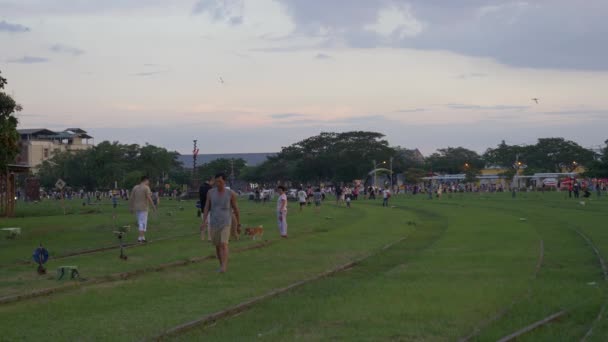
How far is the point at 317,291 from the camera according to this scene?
12.4 metres

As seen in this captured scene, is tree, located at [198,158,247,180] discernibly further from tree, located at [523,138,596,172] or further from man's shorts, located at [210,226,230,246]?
man's shorts, located at [210,226,230,246]

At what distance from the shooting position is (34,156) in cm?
13612

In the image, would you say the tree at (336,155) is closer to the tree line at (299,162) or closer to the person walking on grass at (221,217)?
the tree line at (299,162)

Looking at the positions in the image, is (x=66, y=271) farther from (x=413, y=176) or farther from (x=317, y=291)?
(x=413, y=176)

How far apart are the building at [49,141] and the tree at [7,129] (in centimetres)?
10613

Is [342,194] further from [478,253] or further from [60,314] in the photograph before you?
[60,314]

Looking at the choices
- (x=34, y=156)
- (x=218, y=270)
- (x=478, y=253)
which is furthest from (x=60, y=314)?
(x=34, y=156)

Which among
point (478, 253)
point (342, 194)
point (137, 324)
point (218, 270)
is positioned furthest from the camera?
point (342, 194)

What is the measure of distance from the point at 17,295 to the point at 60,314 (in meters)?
1.73

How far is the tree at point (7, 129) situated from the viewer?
992 inches

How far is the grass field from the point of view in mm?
9172

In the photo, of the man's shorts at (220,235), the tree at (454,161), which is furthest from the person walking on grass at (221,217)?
the tree at (454,161)

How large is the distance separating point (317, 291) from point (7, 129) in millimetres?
16336

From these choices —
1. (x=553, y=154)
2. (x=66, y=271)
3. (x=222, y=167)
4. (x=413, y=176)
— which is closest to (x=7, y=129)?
(x=66, y=271)
